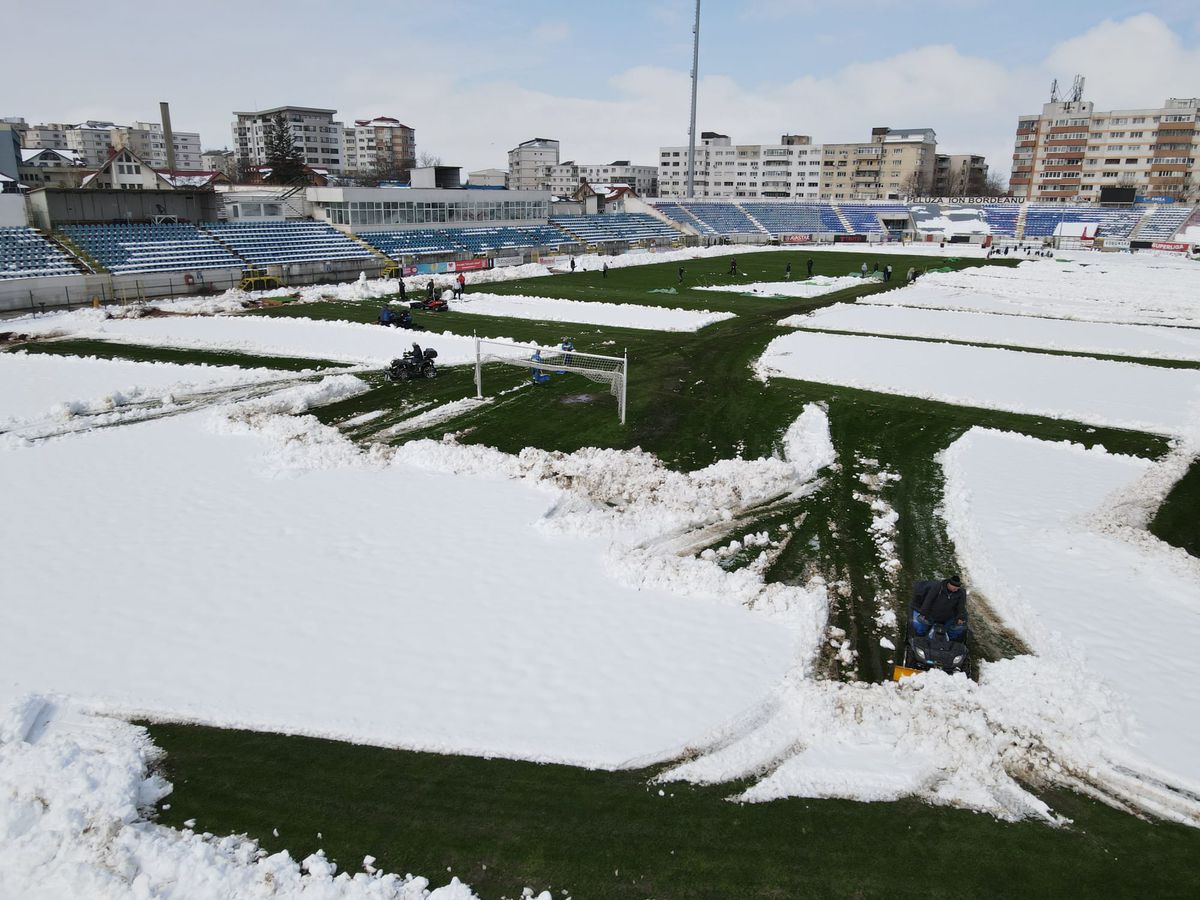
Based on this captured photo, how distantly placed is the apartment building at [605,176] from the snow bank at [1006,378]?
487 feet

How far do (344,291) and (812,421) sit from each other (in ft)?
101

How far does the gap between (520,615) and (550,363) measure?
15.8 metres

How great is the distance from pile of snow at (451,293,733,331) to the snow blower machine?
25098mm

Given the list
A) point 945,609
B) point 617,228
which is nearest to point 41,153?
point 617,228

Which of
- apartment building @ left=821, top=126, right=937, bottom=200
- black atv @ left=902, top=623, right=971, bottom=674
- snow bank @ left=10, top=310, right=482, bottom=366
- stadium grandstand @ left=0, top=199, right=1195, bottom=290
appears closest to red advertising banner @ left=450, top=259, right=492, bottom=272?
stadium grandstand @ left=0, top=199, right=1195, bottom=290

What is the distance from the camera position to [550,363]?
26.6m

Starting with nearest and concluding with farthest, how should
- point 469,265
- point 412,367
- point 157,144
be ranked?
point 412,367 < point 469,265 < point 157,144

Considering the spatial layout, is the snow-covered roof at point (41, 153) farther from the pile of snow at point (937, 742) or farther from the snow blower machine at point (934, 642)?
the snow blower machine at point (934, 642)

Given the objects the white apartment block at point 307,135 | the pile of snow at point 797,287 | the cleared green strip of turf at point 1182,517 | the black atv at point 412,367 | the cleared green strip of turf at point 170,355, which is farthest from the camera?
the white apartment block at point 307,135

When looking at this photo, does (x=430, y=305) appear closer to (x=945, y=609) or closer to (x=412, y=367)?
(x=412, y=367)

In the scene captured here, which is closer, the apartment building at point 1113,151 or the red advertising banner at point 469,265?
Result: the red advertising banner at point 469,265

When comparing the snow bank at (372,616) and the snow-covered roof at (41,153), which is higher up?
the snow-covered roof at (41,153)

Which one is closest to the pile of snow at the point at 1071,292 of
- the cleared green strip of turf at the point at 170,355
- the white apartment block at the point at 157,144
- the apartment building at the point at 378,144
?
the cleared green strip of turf at the point at 170,355

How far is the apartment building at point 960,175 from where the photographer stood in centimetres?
15545
